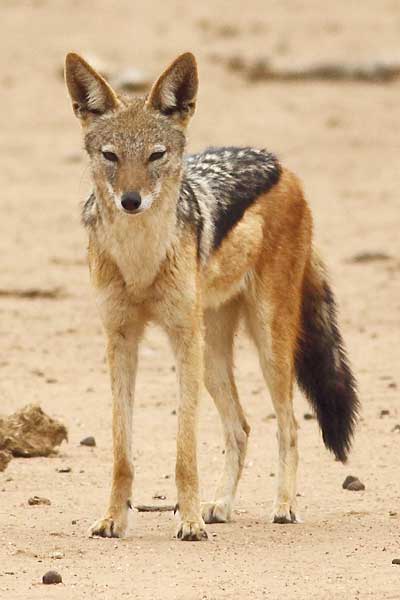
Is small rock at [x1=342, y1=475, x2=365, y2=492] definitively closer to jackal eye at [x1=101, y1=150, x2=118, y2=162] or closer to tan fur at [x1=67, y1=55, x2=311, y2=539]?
tan fur at [x1=67, y1=55, x2=311, y2=539]

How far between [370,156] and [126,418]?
40.2ft

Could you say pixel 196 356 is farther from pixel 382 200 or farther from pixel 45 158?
pixel 45 158

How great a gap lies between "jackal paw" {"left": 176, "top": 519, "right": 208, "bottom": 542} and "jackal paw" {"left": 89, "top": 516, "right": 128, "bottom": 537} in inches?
9.5

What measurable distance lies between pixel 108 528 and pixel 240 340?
4.78m

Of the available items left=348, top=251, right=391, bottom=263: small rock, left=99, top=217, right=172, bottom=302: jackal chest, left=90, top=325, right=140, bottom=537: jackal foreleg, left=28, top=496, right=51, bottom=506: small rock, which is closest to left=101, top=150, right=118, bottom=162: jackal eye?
left=99, top=217, right=172, bottom=302: jackal chest

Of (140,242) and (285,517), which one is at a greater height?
(140,242)

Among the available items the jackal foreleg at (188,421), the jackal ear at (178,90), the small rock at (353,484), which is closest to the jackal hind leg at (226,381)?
the small rock at (353,484)

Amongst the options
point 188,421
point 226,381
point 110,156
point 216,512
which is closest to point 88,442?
point 226,381

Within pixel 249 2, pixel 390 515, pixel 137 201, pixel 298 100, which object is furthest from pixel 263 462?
pixel 249 2

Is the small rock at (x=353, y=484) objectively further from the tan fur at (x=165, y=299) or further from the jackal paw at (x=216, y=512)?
the jackal paw at (x=216, y=512)

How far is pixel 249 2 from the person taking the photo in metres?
25.1

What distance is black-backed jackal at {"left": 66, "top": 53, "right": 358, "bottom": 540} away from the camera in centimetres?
721

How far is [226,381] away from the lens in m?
8.40

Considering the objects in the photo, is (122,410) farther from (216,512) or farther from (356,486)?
(356,486)
